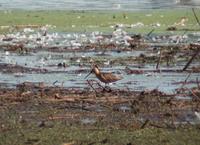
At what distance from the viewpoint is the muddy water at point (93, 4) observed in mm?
32772

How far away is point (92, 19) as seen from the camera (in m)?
26.0

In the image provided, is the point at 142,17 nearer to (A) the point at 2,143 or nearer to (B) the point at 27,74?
(B) the point at 27,74

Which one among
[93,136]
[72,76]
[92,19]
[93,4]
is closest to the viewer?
[93,136]

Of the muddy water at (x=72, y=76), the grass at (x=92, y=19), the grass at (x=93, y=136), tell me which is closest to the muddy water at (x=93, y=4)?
the grass at (x=92, y=19)

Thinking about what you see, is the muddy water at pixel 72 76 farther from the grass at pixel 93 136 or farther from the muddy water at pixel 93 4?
the muddy water at pixel 93 4

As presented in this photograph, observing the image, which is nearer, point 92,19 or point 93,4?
point 92,19

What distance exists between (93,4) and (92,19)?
8.99 meters

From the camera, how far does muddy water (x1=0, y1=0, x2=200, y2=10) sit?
32.8m

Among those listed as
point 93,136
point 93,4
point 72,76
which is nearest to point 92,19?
point 93,4

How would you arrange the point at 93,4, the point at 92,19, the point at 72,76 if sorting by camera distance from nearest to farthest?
the point at 72,76 → the point at 92,19 → the point at 93,4

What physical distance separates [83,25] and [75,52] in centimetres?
656

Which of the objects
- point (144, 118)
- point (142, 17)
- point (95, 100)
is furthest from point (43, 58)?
point (142, 17)

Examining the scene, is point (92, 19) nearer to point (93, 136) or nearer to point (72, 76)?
point (72, 76)

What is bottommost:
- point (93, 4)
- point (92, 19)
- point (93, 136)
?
point (93, 4)
